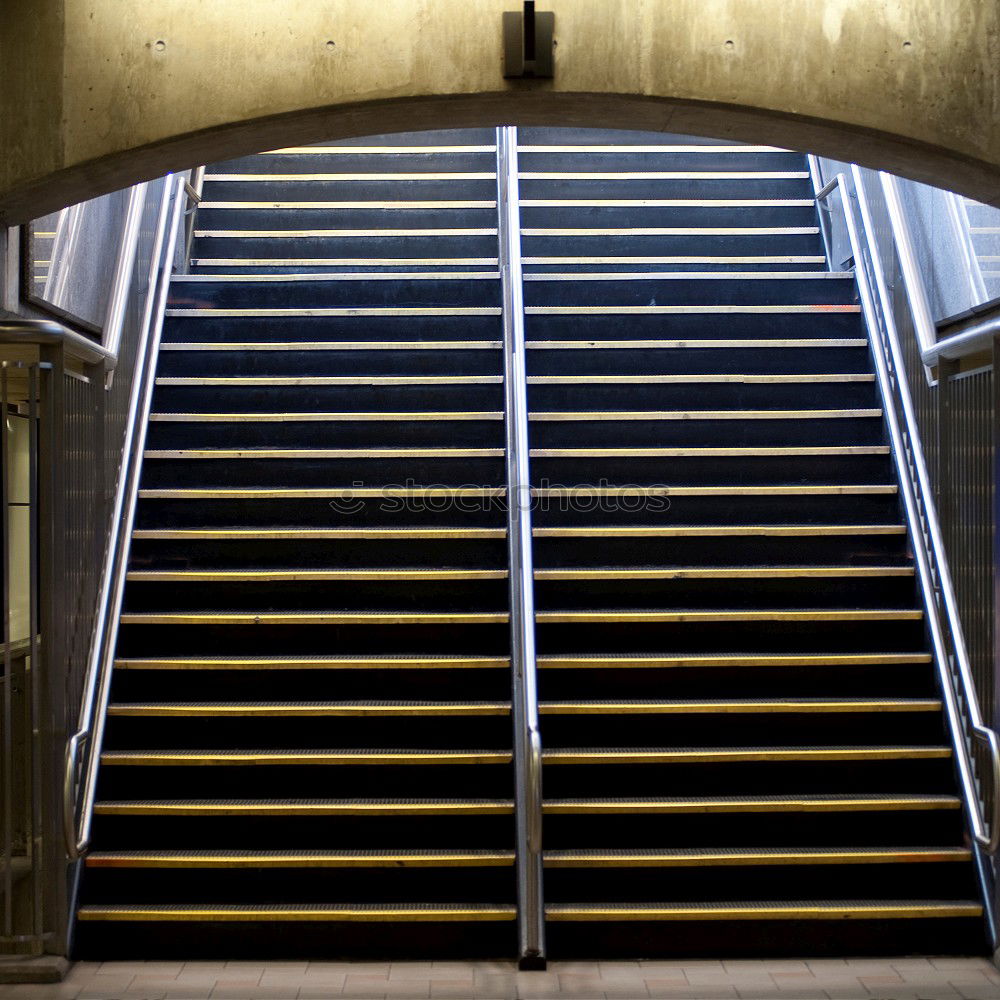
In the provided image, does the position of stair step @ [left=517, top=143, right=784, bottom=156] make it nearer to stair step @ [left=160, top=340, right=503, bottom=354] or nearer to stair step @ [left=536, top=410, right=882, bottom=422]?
stair step @ [left=160, top=340, right=503, bottom=354]

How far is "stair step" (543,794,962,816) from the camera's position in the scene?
4316mm

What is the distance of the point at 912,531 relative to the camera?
5.12m

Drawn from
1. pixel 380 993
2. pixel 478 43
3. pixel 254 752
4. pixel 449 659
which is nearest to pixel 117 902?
pixel 254 752

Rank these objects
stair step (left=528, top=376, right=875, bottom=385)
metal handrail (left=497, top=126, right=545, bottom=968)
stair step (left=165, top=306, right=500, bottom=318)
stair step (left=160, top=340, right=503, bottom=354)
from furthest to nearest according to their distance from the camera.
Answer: stair step (left=165, top=306, right=500, bottom=318), stair step (left=160, top=340, right=503, bottom=354), stair step (left=528, top=376, right=875, bottom=385), metal handrail (left=497, top=126, right=545, bottom=968)

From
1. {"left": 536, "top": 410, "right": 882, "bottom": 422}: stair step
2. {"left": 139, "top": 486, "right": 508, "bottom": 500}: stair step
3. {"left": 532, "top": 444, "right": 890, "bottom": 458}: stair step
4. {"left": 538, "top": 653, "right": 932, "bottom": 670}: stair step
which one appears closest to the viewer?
{"left": 538, "top": 653, "right": 932, "bottom": 670}: stair step

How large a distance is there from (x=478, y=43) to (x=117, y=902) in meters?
3.33

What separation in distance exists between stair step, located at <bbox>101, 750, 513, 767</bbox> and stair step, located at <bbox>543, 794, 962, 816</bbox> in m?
0.37

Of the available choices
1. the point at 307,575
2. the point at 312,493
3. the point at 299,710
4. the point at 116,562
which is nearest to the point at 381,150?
the point at 312,493

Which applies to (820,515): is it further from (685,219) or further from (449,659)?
(685,219)

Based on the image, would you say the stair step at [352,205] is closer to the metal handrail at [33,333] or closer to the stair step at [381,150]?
the stair step at [381,150]

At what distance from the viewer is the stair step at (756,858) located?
4.20 meters

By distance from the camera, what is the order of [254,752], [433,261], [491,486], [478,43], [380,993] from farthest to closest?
[433,261] < [491,486] < [254,752] < [380,993] < [478,43]

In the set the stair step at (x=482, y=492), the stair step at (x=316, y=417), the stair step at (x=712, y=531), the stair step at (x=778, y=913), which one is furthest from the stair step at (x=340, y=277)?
the stair step at (x=778, y=913)

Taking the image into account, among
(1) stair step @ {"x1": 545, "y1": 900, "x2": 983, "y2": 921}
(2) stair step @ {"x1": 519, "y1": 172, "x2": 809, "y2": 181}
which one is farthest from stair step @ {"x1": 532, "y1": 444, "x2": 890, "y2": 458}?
(2) stair step @ {"x1": 519, "y1": 172, "x2": 809, "y2": 181}
